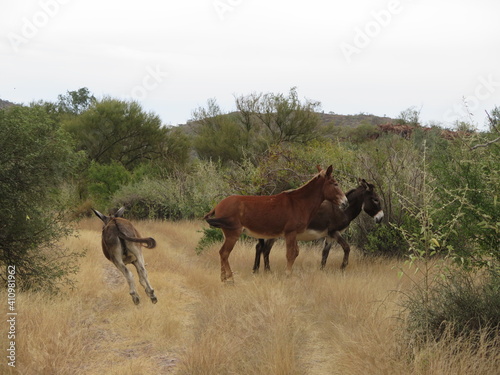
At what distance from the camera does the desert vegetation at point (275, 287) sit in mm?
5090

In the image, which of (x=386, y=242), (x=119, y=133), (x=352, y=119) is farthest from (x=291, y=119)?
(x=352, y=119)

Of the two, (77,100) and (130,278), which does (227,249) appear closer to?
(130,278)

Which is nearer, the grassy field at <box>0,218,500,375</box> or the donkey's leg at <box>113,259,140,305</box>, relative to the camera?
the grassy field at <box>0,218,500,375</box>

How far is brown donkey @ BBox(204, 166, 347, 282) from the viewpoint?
8.80 meters

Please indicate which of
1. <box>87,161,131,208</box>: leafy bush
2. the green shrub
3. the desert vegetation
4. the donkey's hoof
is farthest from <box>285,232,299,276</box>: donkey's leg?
<box>87,161,131,208</box>: leafy bush

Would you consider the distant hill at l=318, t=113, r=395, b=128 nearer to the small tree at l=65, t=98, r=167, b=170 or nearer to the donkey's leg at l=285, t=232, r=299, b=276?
the small tree at l=65, t=98, r=167, b=170

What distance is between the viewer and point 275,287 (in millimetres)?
7910

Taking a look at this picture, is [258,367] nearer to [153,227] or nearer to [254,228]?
[254,228]

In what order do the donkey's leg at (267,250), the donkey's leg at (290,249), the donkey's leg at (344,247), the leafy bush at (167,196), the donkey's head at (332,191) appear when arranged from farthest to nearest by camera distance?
the leafy bush at (167,196) → the donkey's leg at (267,250) → the donkey's leg at (344,247) → the donkey's leg at (290,249) → the donkey's head at (332,191)

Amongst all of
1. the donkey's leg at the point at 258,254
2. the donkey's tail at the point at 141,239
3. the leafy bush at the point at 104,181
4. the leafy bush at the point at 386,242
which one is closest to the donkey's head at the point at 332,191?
the donkey's leg at the point at 258,254

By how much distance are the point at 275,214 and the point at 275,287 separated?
4.80 feet

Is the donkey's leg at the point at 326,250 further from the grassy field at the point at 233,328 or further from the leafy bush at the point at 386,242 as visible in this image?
the leafy bush at the point at 386,242

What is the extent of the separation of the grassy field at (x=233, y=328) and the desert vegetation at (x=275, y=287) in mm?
25

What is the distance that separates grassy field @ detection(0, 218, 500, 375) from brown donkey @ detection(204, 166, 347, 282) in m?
0.73
